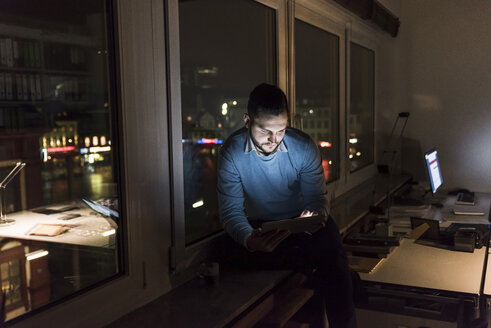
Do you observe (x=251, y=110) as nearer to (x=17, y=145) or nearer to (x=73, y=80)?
(x=73, y=80)

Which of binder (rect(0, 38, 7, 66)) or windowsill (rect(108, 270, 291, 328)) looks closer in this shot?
binder (rect(0, 38, 7, 66))

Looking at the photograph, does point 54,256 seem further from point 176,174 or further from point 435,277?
point 435,277

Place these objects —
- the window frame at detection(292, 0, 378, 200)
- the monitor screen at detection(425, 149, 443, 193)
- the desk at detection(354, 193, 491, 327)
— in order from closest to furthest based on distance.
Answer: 1. the desk at detection(354, 193, 491, 327)
2. the window frame at detection(292, 0, 378, 200)
3. the monitor screen at detection(425, 149, 443, 193)

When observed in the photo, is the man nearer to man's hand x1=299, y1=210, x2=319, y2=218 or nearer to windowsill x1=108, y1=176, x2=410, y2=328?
man's hand x1=299, y1=210, x2=319, y2=218

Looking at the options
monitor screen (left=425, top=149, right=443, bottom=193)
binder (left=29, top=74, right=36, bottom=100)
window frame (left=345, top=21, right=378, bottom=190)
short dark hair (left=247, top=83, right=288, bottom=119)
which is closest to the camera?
binder (left=29, top=74, right=36, bottom=100)

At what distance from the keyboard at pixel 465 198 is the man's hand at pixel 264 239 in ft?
8.19

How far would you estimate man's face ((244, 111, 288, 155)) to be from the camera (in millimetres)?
1901

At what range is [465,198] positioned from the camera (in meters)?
4.02

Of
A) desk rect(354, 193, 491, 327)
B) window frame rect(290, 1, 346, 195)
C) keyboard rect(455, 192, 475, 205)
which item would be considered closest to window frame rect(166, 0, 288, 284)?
desk rect(354, 193, 491, 327)

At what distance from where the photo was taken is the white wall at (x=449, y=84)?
15.1 ft

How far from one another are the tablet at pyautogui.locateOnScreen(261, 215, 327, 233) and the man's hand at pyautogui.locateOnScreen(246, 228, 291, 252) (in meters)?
0.03

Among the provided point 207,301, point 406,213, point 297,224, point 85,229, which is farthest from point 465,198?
point 85,229

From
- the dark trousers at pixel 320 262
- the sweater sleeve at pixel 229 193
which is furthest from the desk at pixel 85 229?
the dark trousers at pixel 320 262

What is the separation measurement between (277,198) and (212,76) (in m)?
0.69
